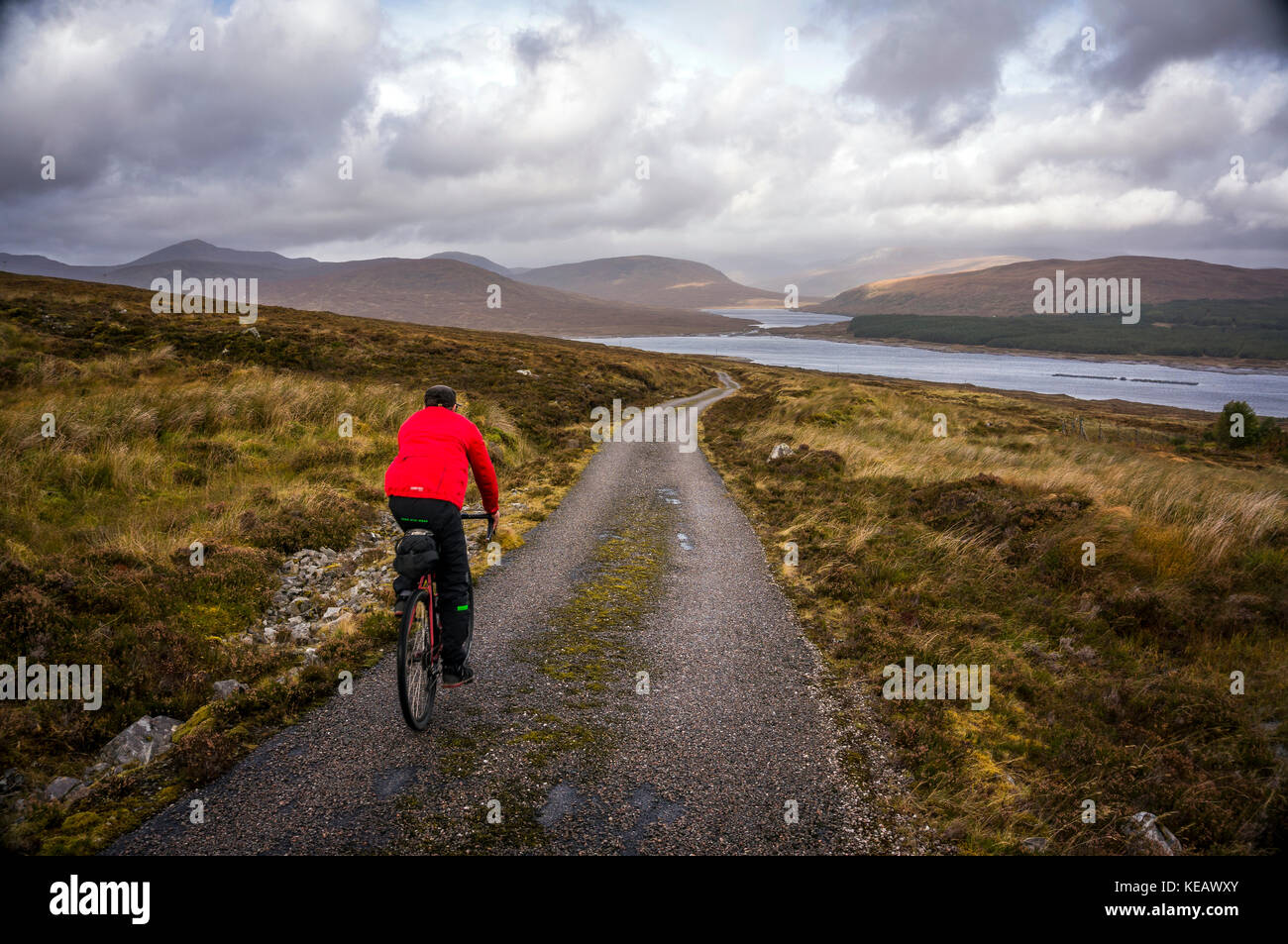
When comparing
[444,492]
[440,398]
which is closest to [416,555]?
[444,492]

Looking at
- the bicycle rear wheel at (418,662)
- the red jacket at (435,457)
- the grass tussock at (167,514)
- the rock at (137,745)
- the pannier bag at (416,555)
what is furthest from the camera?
the red jacket at (435,457)

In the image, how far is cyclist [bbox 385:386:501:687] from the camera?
17.1ft

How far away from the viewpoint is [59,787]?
4.19 m

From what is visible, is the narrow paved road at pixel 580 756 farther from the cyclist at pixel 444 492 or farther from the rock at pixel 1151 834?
the rock at pixel 1151 834

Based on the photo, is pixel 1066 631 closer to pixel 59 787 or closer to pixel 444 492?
pixel 444 492

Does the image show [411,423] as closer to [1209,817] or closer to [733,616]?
[733,616]

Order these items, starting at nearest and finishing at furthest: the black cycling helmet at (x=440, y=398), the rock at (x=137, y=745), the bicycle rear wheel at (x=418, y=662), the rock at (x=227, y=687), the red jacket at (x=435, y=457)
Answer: the rock at (x=137, y=745), the bicycle rear wheel at (x=418, y=662), the red jacket at (x=435, y=457), the rock at (x=227, y=687), the black cycling helmet at (x=440, y=398)

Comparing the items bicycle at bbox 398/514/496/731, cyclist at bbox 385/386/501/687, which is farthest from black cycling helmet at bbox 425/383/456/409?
bicycle at bbox 398/514/496/731

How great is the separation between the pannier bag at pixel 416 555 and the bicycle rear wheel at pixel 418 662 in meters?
0.26

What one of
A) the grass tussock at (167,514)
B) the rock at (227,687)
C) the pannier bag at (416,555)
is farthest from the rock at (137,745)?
the pannier bag at (416,555)

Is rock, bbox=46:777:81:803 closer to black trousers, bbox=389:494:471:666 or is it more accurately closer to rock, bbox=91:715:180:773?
rock, bbox=91:715:180:773

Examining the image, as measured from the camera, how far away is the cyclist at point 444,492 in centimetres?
521
